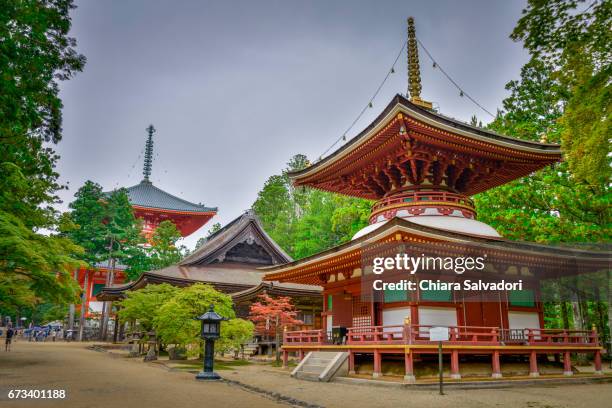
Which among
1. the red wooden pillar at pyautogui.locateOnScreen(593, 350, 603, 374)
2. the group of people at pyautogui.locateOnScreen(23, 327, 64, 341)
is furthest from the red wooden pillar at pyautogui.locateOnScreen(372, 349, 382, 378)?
the group of people at pyautogui.locateOnScreen(23, 327, 64, 341)

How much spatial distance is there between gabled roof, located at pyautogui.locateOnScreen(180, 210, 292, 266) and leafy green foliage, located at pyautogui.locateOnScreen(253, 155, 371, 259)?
5.51 m

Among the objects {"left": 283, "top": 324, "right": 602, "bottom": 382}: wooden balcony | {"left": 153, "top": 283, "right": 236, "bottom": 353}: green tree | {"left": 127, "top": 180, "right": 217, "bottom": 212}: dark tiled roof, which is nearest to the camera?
{"left": 283, "top": 324, "right": 602, "bottom": 382}: wooden balcony

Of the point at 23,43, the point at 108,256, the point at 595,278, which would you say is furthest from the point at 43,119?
the point at 108,256

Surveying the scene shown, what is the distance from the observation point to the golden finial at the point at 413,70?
20681mm

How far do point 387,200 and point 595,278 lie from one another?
34.6ft

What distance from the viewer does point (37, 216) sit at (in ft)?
60.0

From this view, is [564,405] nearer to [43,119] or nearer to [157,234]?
[43,119]

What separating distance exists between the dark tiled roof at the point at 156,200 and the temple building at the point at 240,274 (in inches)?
815

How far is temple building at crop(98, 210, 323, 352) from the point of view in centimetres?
2825

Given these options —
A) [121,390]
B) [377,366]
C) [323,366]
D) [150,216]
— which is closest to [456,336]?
[377,366]

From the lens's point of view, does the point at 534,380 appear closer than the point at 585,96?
No

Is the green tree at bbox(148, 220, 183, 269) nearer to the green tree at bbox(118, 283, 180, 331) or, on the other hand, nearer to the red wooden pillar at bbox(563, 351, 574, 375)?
the green tree at bbox(118, 283, 180, 331)

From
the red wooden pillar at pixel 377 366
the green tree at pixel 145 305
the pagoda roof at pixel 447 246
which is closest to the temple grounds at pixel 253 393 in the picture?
the red wooden pillar at pixel 377 366

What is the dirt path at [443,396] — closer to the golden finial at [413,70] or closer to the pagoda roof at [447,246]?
the pagoda roof at [447,246]
